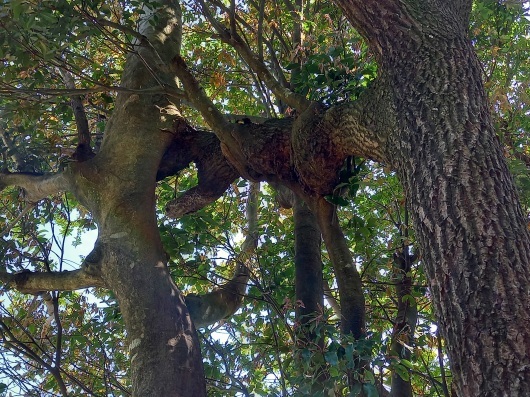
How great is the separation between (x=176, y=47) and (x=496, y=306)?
4.05 meters

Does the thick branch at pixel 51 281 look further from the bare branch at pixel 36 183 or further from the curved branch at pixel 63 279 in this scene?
the bare branch at pixel 36 183

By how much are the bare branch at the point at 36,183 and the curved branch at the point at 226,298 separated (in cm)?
137

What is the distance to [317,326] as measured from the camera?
344cm

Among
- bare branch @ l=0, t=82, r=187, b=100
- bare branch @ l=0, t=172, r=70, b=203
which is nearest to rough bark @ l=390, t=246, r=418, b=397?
bare branch @ l=0, t=82, r=187, b=100

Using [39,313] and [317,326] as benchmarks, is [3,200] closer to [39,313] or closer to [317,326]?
[39,313]

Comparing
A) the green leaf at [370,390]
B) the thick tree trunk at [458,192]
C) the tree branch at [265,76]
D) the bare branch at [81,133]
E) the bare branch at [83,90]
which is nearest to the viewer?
the thick tree trunk at [458,192]

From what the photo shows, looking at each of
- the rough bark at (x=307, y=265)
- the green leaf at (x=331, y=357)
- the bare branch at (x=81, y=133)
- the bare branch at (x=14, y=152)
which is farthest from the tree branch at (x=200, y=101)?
the bare branch at (x=14, y=152)

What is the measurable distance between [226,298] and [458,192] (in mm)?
2903

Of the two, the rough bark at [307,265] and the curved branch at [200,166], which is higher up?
the curved branch at [200,166]

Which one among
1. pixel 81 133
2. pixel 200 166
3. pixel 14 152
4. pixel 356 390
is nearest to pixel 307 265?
pixel 200 166

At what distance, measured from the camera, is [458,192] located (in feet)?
8.02

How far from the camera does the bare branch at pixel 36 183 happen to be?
4.62m

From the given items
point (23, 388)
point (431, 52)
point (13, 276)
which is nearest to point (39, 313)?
point (23, 388)

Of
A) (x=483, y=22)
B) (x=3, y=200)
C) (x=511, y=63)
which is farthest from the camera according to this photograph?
(x=3, y=200)
